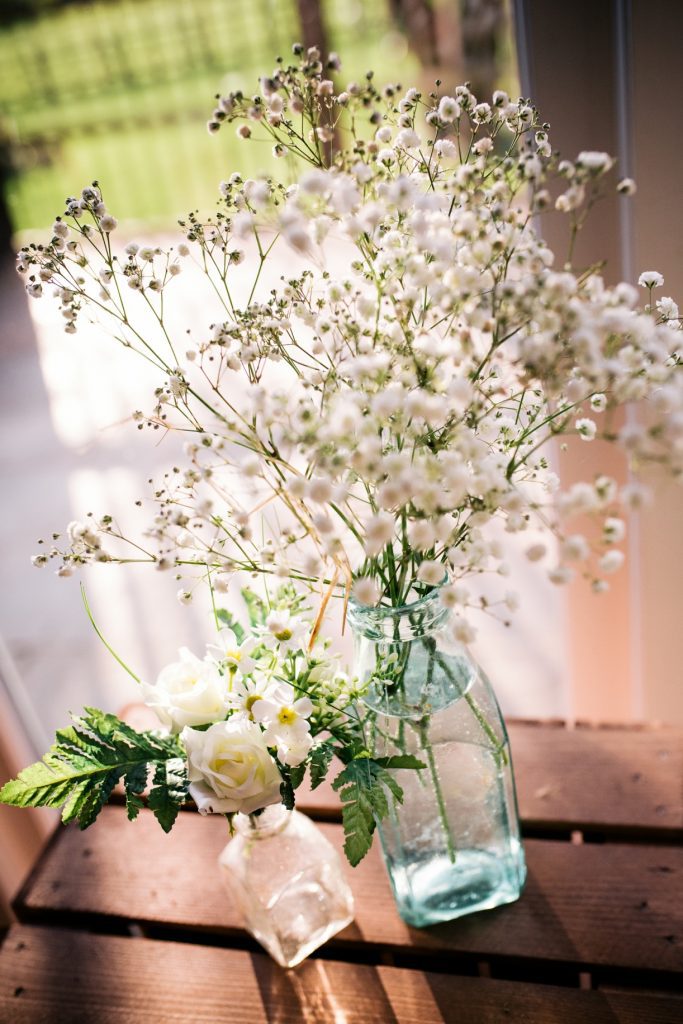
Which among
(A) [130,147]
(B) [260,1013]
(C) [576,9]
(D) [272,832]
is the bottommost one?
(B) [260,1013]

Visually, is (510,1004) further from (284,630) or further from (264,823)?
(284,630)

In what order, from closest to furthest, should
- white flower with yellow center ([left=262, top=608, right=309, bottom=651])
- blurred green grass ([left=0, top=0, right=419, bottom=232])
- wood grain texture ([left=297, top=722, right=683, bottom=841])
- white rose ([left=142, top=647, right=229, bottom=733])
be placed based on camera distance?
white flower with yellow center ([left=262, top=608, right=309, bottom=651])
white rose ([left=142, top=647, right=229, bottom=733])
wood grain texture ([left=297, top=722, right=683, bottom=841])
blurred green grass ([left=0, top=0, right=419, bottom=232])

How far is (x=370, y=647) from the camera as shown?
2.36 ft

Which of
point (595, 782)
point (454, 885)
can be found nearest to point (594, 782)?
point (595, 782)

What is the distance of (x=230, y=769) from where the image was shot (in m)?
0.67

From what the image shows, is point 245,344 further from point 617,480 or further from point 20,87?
point 20,87

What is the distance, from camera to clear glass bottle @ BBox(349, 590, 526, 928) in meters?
0.70

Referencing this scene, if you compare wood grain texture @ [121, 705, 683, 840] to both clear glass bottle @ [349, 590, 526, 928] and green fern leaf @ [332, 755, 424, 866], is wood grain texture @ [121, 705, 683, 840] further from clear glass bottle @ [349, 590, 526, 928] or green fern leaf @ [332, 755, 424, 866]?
green fern leaf @ [332, 755, 424, 866]

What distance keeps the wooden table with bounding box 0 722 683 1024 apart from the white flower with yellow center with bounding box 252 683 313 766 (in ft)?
0.95

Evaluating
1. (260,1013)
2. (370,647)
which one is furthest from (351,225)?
(260,1013)

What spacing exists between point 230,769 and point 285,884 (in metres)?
0.22

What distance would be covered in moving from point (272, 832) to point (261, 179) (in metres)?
0.59

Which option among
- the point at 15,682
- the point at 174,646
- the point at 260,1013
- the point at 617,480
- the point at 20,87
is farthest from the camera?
the point at 20,87

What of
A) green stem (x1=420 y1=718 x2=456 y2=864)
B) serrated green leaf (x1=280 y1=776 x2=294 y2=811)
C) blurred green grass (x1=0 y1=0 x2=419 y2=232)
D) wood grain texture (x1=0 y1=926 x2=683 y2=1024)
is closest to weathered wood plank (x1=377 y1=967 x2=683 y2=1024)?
wood grain texture (x1=0 y1=926 x2=683 y2=1024)
